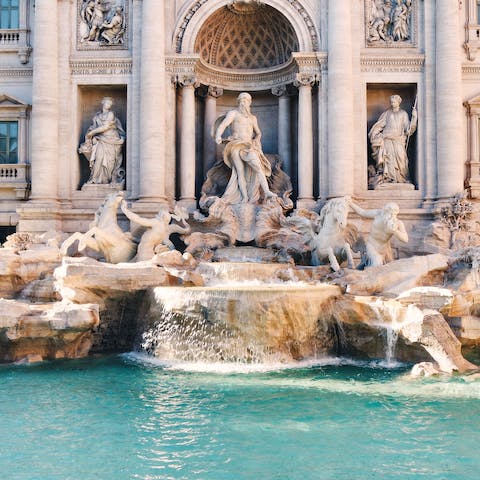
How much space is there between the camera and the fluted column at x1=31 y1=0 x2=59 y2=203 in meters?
17.7

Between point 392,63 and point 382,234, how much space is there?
21.9 feet

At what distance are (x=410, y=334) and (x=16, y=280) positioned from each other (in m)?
7.94

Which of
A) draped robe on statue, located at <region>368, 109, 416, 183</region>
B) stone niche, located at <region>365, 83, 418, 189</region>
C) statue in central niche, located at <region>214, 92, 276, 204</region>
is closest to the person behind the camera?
statue in central niche, located at <region>214, 92, 276, 204</region>

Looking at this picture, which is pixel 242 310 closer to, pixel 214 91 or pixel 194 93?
pixel 194 93

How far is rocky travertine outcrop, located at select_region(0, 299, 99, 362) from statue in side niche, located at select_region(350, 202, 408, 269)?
622 centimetres

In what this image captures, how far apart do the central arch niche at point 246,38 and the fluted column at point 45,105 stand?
4244mm

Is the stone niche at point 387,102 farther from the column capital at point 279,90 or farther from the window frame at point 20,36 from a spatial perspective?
the window frame at point 20,36

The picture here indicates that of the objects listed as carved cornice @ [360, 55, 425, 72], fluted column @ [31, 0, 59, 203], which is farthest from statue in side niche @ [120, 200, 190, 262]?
carved cornice @ [360, 55, 425, 72]

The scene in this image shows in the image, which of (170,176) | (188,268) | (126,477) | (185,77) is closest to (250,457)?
(126,477)

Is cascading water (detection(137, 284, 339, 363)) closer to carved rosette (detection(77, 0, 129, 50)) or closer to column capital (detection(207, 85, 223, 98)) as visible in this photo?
column capital (detection(207, 85, 223, 98))

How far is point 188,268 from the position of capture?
538 inches

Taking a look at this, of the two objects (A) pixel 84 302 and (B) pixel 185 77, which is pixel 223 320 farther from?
(B) pixel 185 77

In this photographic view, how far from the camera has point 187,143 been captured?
58.9 ft

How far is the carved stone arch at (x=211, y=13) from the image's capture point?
58.9 ft
